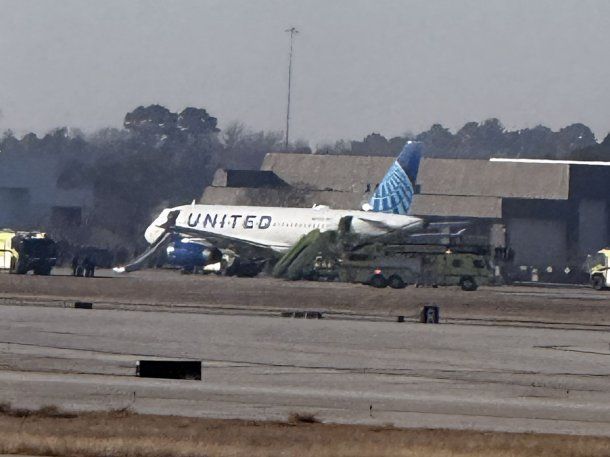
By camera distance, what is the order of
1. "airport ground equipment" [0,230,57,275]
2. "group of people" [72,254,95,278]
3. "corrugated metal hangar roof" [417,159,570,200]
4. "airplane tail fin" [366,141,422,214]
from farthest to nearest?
1. "corrugated metal hangar roof" [417,159,570,200]
2. "airplane tail fin" [366,141,422,214]
3. "group of people" [72,254,95,278]
4. "airport ground equipment" [0,230,57,275]

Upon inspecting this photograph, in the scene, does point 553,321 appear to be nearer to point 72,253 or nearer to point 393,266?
point 393,266

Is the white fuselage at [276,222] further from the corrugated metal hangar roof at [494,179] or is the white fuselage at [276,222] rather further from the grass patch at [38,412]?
the grass patch at [38,412]

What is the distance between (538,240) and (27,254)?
5183 centimetres

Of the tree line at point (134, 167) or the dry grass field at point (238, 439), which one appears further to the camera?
the tree line at point (134, 167)

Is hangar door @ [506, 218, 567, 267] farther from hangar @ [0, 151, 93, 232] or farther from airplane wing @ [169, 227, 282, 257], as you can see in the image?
hangar @ [0, 151, 93, 232]

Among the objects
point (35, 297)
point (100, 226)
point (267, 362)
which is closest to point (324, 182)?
point (100, 226)

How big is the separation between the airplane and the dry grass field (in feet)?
195

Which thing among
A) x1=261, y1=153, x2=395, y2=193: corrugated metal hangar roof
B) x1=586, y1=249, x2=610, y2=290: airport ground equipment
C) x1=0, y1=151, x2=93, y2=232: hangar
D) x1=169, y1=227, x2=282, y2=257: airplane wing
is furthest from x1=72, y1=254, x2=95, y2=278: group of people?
x1=261, y1=153, x2=395, y2=193: corrugated metal hangar roof

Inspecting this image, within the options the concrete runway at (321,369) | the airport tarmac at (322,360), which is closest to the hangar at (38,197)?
the airport tarmac at (322,360)

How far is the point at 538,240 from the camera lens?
114 meters

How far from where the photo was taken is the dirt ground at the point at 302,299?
2131 inches

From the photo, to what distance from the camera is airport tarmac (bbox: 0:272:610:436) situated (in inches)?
907

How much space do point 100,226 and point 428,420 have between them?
8696 centimetres

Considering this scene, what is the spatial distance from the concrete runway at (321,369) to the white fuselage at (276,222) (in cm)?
3411
